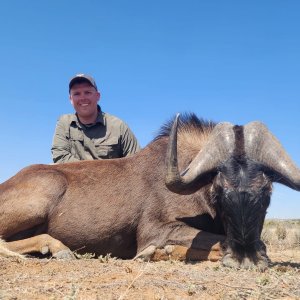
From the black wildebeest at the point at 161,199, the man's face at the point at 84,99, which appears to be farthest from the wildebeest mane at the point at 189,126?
the man's face at the point at 84,99

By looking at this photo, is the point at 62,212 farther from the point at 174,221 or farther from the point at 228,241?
the point at 228,241

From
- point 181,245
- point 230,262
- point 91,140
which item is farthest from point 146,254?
point 91,140

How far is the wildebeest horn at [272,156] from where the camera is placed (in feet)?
17.1

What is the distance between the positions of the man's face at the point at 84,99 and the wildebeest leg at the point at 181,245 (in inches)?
134

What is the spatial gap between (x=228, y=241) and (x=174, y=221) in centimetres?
108

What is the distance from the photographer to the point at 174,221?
6.08 metres

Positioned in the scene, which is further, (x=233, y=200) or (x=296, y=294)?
(x=233, y=200)

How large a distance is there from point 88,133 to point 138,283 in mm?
5305

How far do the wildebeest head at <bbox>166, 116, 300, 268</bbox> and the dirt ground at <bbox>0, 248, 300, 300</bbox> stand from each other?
1.42ft

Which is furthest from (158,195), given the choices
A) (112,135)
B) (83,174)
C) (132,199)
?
(112,135)

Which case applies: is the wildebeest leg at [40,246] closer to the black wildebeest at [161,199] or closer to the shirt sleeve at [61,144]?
the black wildebeest at [161,199]

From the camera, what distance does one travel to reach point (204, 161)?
5559 millimetres

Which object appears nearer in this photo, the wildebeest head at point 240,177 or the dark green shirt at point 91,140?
the wildebeest head at point 240,177

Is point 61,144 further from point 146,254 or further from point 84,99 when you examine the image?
point 146,254
